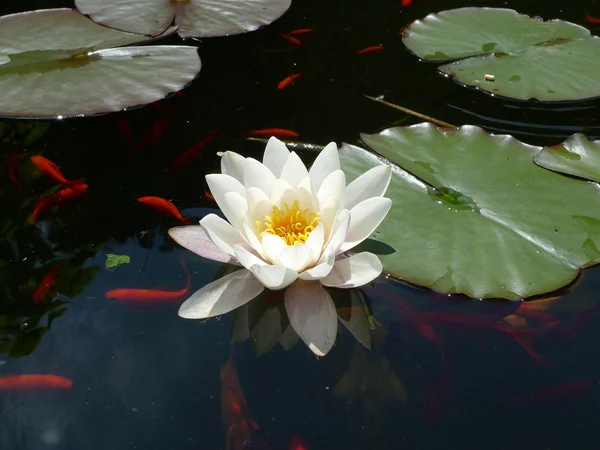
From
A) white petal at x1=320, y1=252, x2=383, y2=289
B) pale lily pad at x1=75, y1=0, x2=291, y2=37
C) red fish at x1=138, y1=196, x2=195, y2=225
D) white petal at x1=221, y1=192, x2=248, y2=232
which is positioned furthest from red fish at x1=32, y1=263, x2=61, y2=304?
pale lily pad at x1=75, y1=0, x2=291, y2=37

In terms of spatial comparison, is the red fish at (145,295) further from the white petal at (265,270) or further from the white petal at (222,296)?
the white petal at (265,270)

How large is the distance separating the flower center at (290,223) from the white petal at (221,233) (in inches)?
2.8

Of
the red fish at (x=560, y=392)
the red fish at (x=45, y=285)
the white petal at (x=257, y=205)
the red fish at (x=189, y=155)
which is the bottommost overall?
the red fish at (x=560, y=392)

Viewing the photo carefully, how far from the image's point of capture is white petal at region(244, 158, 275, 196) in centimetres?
172

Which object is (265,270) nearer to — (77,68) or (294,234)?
(294,234)

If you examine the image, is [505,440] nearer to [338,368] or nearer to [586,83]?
[338,368]

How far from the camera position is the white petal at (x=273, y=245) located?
158 centimetres

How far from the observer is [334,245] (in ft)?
5.31

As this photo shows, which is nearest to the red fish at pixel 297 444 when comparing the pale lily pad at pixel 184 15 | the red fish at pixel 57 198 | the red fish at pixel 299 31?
the red fish at pixel 57 198

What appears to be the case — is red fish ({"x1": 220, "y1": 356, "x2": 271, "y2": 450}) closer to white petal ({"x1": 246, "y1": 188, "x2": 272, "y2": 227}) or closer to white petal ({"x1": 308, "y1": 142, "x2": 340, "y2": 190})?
white petal ({"x1": 246, "y1": 188, "x2": 272, "y2": 227})

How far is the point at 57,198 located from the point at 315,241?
1.02m

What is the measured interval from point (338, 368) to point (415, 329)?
0.83ft

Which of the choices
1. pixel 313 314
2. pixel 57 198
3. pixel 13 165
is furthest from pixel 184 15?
pixel 313 314

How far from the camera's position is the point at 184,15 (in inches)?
118
